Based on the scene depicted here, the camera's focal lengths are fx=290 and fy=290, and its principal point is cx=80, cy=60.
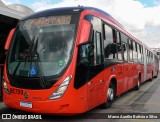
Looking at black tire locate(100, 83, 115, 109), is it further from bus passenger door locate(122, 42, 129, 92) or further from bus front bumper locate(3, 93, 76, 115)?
bus front bumper locate(3, 93, 76, 115)

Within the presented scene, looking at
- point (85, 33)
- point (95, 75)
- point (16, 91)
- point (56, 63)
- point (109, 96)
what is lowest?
point (109, 96)

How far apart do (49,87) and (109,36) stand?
3.55 m

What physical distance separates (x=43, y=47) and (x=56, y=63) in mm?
616

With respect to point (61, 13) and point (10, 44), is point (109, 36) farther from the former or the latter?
point (10, 44)

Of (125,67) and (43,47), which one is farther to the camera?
(125,67)

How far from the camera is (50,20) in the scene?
7555 millimetres

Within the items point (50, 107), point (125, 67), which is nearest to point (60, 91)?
point (50, 107)

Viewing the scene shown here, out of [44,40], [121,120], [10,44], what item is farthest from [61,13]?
[121,120]

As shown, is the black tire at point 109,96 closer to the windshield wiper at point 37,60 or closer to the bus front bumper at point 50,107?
the bus front bumper at point 50,107

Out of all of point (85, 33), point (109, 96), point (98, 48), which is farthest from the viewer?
point (109, 96)

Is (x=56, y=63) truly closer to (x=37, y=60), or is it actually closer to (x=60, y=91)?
(x=37, y=60)

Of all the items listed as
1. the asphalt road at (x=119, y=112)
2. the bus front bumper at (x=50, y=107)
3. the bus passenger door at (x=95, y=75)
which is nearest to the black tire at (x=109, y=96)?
the asphalt road at (x=119, y=112)

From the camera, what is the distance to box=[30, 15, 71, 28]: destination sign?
24.2 feet

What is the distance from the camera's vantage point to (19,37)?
7.82m
